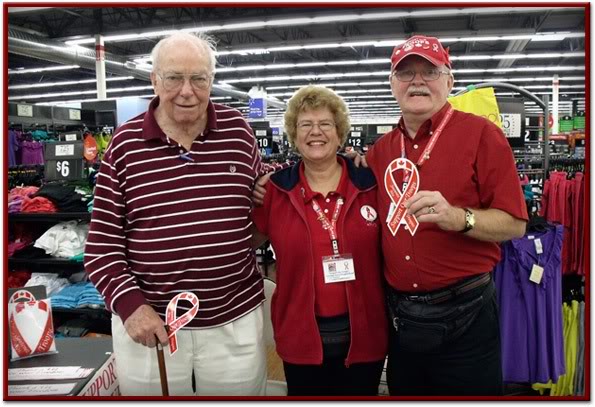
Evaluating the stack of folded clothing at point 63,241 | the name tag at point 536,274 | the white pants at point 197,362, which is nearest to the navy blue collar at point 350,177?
the white pants at point 197,362

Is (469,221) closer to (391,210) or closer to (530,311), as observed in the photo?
(391,210)

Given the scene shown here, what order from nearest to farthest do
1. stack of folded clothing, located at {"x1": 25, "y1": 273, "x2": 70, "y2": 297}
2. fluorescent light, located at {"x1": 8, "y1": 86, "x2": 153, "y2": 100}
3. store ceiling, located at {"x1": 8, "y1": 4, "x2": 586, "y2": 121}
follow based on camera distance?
stack of folded clothing, located at {"x1": 25, "y1": 273, "x2": 70, "y2": 297}
store ceiling, located at {"x1": 8, "y1": 4, "x2": 586, "y2": 121}
fluorescent light, located at {"x1": 8, "y1": 86, "x2": 153, "y2": 100}

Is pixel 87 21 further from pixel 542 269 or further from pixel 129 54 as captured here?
pixel 542 269

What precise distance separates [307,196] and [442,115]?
22.5 inches

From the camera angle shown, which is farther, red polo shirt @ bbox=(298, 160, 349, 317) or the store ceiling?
the store ceiling

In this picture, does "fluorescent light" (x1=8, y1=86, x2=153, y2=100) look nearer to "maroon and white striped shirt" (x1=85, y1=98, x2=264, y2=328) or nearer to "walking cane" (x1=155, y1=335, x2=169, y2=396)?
"maroon and white striped shirt" (x1=85, y1=98, x2=264, y2=328)

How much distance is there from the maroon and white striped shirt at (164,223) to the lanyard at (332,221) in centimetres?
29

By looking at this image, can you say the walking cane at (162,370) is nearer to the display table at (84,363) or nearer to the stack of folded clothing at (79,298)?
the display table at (84,363)

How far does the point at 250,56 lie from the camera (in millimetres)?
17219

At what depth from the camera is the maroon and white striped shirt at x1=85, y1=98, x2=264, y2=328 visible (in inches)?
62.6

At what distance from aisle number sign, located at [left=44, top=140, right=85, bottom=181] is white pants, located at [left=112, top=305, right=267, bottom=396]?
8.90 ft

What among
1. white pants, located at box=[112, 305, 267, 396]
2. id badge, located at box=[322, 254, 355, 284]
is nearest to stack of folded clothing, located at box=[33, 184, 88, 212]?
white pants, located at box=[112, 305, 267, 396]

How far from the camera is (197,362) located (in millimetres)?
1716

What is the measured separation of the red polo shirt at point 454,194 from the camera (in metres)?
1.52
